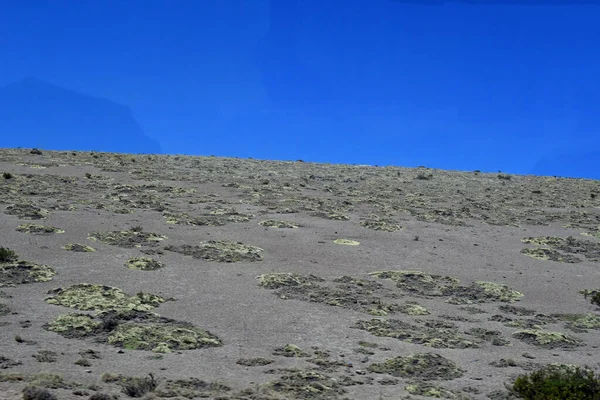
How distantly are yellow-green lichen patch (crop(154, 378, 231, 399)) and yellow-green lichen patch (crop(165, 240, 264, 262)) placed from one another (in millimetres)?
Result: 9886

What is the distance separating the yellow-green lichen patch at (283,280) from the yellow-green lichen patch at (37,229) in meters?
8.50

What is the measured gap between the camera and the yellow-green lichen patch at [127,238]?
20297 mm

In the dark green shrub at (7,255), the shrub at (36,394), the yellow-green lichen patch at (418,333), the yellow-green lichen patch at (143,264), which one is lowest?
the shrub at (36,394)

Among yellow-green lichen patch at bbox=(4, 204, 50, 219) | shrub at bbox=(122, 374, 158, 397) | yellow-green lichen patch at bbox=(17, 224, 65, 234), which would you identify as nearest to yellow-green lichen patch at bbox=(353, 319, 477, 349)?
shrub at bbox=(122, 374, 158, 397)

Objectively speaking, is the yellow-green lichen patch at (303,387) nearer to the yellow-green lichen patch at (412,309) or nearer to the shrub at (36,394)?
the shrub at (36,394)

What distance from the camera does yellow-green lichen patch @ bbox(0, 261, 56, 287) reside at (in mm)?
15539

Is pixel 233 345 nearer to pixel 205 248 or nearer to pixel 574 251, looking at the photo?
pixel 205 248

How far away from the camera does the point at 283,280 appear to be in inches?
702

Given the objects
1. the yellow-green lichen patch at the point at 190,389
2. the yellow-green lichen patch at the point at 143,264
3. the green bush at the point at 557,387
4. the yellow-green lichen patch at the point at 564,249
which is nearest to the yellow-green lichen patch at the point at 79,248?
the yellow-green lichen patch at the point at 143,264

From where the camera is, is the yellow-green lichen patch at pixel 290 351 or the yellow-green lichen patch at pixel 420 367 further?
the yellow-green lichen patch at pixel 290 351

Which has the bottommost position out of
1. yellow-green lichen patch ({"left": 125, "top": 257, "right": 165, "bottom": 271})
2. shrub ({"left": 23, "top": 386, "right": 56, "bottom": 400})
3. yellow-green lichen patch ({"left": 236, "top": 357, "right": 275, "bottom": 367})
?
shrub ({"left": 23, "top": 386, "right": 56, "bottom": 400})

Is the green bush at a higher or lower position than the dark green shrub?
lower

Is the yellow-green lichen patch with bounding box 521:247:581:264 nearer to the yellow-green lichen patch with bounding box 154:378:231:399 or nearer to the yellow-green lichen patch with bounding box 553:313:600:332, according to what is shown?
the yellow-green lichen patch with bounding box 553:313:600:332

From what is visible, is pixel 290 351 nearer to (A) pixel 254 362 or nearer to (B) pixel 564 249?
(A) pixel 254 362
